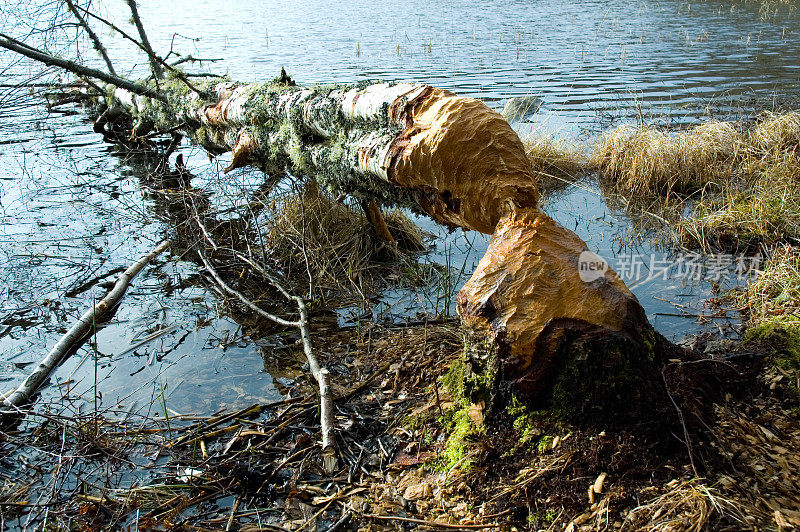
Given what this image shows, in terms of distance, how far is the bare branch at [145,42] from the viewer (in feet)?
23.0

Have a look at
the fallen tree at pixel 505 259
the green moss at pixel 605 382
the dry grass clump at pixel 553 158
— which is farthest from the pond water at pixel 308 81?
the green moss at pixel 605 382

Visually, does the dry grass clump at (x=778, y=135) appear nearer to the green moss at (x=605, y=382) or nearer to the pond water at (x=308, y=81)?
the pond water at (x=308, y=81)

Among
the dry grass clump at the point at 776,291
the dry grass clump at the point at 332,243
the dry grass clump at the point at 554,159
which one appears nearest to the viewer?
the dry grass clump at the point at 776,291

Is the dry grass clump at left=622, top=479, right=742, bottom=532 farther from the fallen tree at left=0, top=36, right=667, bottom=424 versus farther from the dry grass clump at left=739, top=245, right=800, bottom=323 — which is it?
the dry grass clump at left=739, top=245, right=800, bottom=323

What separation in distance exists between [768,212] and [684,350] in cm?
323

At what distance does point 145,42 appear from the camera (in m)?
7.54

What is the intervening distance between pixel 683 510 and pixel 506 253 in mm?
1366

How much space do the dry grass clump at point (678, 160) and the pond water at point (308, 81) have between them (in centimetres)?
56

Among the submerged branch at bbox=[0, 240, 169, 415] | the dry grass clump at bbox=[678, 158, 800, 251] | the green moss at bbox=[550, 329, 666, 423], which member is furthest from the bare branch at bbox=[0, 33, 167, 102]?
the dry grass clump at bbox=[678, 158, 800, 251]

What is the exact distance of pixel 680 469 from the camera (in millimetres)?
2383

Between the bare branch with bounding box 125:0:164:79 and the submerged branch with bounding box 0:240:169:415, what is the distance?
2.79 meters

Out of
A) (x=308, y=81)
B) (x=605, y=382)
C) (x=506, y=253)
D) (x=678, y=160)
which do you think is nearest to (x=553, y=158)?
(x=678, y=160)

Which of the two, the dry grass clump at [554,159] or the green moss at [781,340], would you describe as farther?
the dry grass clump at [554,159]

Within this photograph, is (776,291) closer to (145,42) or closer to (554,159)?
(554,159)
